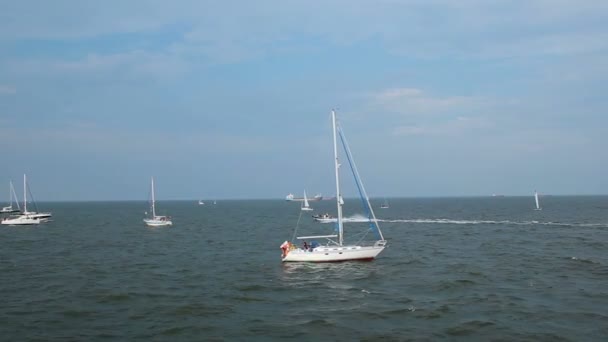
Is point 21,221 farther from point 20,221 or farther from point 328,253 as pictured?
point 328,253

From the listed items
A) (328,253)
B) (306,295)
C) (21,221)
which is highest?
(21,221)

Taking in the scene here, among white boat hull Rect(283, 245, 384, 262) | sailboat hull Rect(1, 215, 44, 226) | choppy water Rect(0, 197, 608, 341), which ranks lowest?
choppy water Rect(0, 197, 608, 341)

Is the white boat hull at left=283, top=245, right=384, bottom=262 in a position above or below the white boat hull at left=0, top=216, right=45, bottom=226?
below

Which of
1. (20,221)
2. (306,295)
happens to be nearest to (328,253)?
(306,295)

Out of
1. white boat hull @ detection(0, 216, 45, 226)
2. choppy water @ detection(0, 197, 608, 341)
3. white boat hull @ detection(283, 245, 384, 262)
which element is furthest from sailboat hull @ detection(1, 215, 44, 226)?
white boat hull @ detection(283, 245, 384, 262)

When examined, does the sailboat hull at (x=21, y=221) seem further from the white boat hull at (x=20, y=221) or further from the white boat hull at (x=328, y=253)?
the white boat hull at (x=328, y=253)

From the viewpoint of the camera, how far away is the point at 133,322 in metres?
28.4

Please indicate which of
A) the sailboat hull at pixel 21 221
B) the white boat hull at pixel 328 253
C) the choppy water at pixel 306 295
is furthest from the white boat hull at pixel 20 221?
the white boat hull at pixel 328 253

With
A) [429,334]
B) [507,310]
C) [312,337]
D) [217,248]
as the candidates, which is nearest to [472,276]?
[507,310]

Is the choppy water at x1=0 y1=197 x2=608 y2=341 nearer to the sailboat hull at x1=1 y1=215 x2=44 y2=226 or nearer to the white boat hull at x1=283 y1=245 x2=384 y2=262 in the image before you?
the white boat hull at x1=283 y1=245 x2=384 y2=262

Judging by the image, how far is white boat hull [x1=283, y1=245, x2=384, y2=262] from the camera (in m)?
47.8

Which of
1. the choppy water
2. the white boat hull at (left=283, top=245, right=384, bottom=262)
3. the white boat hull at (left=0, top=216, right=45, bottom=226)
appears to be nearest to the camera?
the choppy water

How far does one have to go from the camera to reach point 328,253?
157ft

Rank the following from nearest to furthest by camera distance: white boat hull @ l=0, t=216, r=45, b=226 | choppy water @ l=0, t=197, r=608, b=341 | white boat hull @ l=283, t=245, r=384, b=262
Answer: choppy water @ l=0, t=197, r=608, b=341 < white boat hull @ l=283, t=245, r=384, b=262 < white boat hull @ l=0, t=216, r=45, b=226
